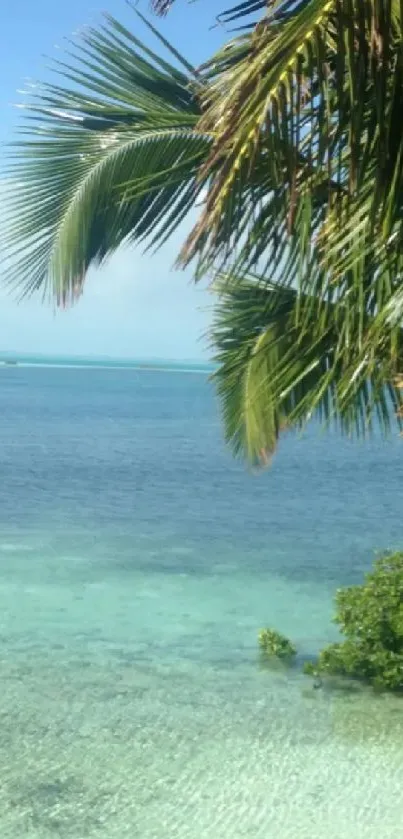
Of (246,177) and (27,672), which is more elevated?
(246,177)

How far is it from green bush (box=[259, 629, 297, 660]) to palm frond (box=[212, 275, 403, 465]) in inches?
152

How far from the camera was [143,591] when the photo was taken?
1380 centimetres

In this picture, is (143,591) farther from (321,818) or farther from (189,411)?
(189,411)

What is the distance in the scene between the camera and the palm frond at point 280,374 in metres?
4.44

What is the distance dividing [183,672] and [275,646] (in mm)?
854

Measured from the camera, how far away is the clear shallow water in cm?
702

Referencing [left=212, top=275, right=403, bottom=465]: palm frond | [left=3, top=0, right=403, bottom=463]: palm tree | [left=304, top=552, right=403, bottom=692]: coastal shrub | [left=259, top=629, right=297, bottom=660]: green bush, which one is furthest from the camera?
[left=259, top=629, right=297, bottom=660]: green bush

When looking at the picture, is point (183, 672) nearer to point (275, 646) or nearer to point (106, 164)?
point (275, 646)

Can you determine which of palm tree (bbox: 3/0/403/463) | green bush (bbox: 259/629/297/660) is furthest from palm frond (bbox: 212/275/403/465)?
green bush (bbox: 259/629/297/660)

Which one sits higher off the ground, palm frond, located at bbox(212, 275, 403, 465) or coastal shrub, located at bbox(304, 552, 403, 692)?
palm frond, located at bbox(212, 275, 403, 465)

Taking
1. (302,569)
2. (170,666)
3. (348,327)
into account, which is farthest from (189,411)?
(348,327)

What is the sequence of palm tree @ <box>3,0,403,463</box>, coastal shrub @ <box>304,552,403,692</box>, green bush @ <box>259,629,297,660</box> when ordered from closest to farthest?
palm tree @ <box>3,0,403,463</box> → coastal shrub @ <box>304,552,403,692</box> → green bush @ <box>259,629,297,660</box>

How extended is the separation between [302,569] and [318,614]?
2.54m

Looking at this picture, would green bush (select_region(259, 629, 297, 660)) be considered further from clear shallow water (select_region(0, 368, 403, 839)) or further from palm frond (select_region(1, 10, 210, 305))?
palm frond (select_region(1, 10, 210, 305))
